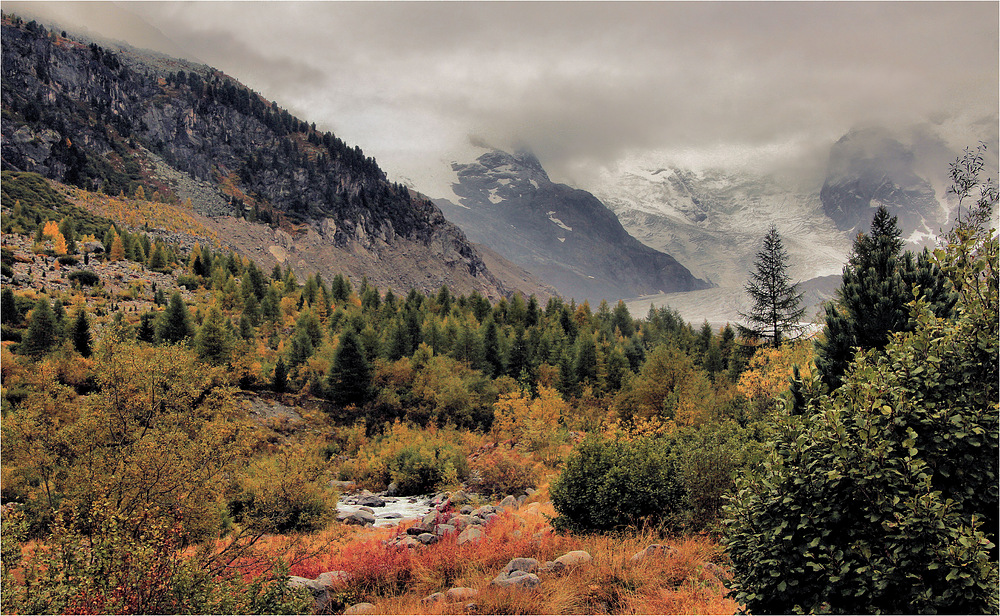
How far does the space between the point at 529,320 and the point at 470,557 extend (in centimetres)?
7746

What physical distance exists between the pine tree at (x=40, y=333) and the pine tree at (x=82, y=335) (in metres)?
1.57

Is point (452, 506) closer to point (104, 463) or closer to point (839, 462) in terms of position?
point (104, 463)

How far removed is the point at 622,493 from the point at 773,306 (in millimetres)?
42971

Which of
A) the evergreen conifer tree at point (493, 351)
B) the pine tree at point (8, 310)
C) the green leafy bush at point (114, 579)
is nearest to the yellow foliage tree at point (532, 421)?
the evergreen conifer tree at point (493, 351)

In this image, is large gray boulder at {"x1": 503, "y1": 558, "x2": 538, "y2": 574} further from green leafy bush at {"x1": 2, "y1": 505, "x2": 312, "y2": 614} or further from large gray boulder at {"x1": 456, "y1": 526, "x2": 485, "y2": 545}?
green leafy bush at {"x1": 2, "y1": 505, "x2": 312, "y2": 614}

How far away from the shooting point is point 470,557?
1410 centimetres

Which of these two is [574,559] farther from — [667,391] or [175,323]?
[175,323]

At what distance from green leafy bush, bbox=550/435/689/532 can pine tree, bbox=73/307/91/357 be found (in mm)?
48258

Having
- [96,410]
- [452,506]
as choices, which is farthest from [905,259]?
[96,410]

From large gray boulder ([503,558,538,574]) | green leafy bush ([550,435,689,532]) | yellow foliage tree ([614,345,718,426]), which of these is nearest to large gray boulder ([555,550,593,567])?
large gray boulder ([503,558,538,574])

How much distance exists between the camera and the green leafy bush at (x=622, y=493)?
15.3 m

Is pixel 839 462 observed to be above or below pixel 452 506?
above

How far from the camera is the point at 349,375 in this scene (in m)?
53.7

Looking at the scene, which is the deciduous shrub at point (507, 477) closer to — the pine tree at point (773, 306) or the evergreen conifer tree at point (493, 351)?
the pine tree at point (773, 306)
